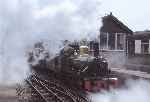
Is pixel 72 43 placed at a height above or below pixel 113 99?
above

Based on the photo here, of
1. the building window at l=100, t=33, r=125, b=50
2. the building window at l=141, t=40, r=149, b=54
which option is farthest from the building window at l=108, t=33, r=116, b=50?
the building window at l=141, t=40, r=149, b=54

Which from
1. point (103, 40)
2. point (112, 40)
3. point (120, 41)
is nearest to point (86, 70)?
point (120, 41)

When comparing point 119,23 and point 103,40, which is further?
point 119,23

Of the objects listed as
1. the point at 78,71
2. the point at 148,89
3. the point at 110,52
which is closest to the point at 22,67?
the point at 78,71

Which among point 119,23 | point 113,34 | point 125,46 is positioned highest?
point 119,23

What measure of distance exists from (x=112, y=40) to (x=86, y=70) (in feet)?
72.5

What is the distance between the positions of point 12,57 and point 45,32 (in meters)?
2.44

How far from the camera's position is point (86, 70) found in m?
16.0

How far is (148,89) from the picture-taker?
16.8 m

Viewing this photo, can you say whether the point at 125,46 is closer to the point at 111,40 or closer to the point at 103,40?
the point at 103,40

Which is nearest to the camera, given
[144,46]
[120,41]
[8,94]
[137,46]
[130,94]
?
[130,94]

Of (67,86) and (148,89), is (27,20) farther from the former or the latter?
(148,89)

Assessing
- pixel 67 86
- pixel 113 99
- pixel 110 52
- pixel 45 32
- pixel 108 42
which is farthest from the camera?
pixel 108 42

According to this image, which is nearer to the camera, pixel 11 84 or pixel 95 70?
pixel 95 70
